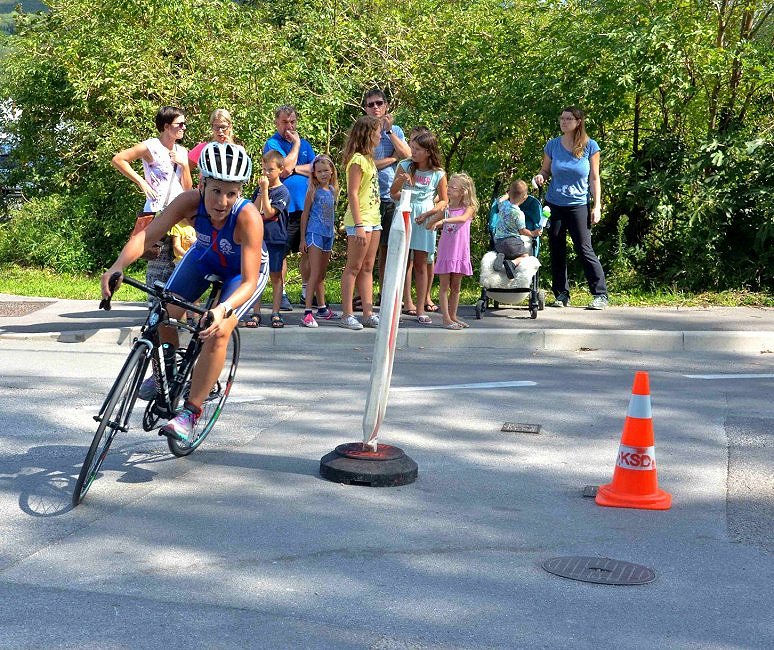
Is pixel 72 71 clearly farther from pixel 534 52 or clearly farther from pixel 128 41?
pixel 534 52

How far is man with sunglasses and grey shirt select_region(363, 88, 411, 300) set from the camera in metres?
12.2

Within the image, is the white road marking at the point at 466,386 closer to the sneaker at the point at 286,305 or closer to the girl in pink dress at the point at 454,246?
the girl in pink dress at the point at 454,246

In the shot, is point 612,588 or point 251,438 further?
point 251,438

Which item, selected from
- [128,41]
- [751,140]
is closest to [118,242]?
[128,41]

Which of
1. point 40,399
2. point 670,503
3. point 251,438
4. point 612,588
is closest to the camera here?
point 612,588

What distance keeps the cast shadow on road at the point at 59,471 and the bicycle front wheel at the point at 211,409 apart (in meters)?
0.12

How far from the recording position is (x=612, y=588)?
5012 millimetres

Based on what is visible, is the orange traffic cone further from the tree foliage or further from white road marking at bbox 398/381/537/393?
the tree foliage

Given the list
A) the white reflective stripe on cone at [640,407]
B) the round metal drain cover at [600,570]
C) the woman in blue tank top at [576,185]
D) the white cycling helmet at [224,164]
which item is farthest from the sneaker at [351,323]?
the round metal drain cover at [600,570]

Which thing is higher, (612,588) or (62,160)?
(62,160)

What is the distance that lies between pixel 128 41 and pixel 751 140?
347 inches

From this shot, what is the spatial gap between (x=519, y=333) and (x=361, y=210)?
6.35 feet

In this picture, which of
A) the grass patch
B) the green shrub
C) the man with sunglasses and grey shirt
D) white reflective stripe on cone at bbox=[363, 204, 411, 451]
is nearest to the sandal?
the man with sunglasses and grey shirt

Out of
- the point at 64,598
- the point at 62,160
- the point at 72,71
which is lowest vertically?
the point at 64,598
